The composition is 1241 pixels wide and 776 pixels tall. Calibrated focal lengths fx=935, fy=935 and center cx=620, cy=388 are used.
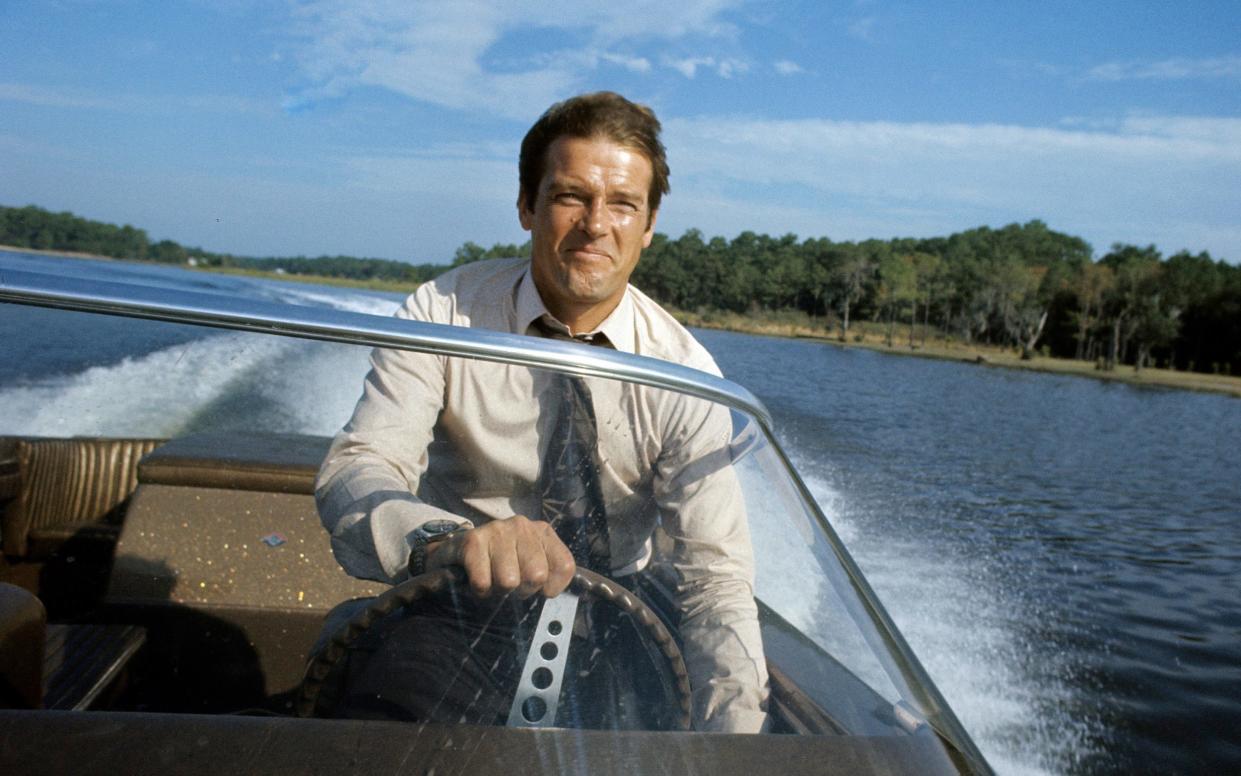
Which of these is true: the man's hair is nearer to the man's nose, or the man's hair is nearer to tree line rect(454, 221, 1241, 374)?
the man's nose

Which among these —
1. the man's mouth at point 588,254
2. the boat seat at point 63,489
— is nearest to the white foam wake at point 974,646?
the man's mouth at point 588,254

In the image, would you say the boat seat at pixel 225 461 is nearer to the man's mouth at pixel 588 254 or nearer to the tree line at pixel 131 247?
the tree line at pixel 131 247

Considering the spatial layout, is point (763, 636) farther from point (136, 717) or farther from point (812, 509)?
point (136, 717)

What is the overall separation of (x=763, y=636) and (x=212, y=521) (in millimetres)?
1535

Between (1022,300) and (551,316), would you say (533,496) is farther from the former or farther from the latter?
(1022,300)

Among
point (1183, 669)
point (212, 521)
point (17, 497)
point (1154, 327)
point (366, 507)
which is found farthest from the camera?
point (1154, 327)

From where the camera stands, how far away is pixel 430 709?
89cm

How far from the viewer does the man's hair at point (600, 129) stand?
1858 mm

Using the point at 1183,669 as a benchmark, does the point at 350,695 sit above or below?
above

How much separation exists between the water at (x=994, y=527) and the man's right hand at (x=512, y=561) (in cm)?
23

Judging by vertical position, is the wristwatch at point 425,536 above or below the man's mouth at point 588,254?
below

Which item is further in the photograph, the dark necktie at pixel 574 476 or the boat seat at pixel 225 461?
the boat seat at pixel 225 461

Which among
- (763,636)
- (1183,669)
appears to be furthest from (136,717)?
(1183,669)

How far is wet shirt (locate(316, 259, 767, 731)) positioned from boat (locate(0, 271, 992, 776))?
1.0 inches
